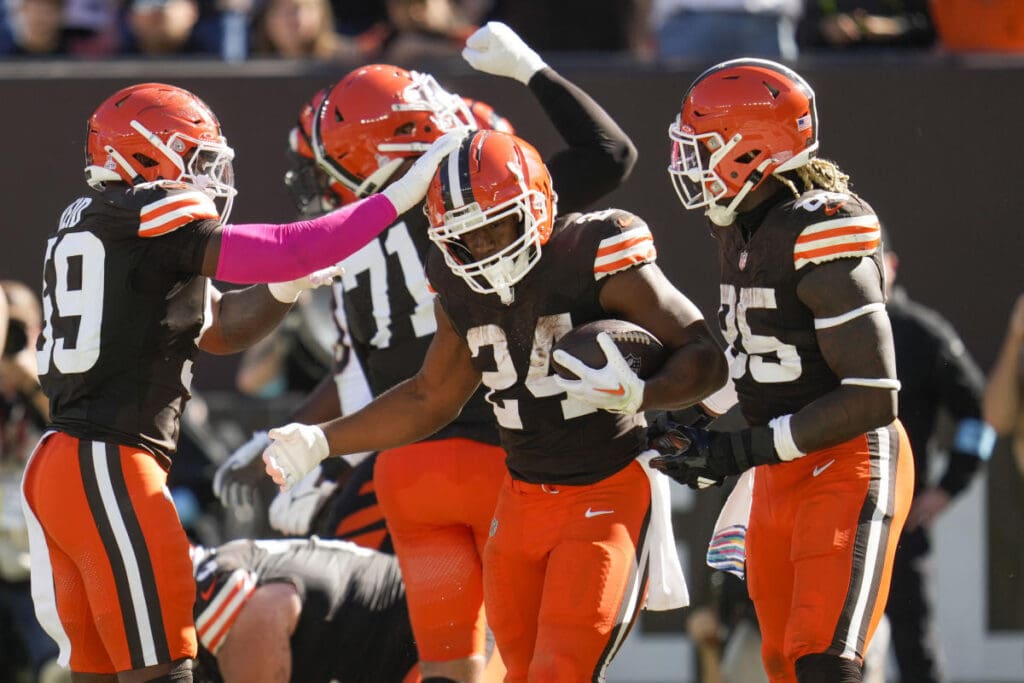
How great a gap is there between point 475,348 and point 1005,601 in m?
3.59

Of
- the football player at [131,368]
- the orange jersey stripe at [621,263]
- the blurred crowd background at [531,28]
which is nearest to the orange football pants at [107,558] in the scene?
the football player at [131,368]

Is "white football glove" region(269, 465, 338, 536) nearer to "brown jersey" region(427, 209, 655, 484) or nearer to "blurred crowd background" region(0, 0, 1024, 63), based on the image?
"brown jersey" region(427, 209, 655, 484)

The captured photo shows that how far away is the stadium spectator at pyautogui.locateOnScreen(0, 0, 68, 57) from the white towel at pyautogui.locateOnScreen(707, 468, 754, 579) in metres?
4.83

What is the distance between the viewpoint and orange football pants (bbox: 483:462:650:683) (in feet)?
13.0

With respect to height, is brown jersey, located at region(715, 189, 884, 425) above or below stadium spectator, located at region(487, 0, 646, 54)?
above

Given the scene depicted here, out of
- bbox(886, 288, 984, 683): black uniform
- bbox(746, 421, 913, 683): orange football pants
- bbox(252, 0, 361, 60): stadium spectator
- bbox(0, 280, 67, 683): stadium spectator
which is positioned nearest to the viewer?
bbox(746, 421, 913, 683): orange football pants

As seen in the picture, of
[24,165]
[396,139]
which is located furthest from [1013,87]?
[24,165]

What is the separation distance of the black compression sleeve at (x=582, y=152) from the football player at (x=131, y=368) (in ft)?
1.65

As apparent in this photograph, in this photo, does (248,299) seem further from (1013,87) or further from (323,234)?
(1013,87)

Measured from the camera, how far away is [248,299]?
16.2 ft

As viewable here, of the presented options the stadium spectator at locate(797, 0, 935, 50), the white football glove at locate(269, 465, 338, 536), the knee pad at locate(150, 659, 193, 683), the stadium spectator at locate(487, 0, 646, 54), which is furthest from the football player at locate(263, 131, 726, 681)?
the stadium spectator at locate(487, 0, 646, 54)

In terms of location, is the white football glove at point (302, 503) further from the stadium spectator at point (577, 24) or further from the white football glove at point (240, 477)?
the stadium spectator at point (577, 24)

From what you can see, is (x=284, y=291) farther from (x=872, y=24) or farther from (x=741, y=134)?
(x=872, y=24)

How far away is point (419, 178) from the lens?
456 cm
